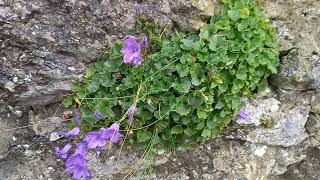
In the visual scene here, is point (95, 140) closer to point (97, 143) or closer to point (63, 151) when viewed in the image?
point (97, 143)

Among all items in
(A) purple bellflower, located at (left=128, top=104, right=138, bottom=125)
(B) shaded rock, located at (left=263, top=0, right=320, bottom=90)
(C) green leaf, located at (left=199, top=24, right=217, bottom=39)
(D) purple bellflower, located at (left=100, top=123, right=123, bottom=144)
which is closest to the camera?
(D) purple bellflower, located at (left=100, top=123, right=123, bottom=144)

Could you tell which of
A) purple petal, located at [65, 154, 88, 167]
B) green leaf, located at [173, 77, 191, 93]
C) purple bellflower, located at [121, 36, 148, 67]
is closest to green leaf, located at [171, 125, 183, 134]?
green leaf, located at [173, 77, 191, 93]

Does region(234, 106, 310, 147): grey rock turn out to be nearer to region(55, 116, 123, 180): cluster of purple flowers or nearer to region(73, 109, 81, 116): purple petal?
region(55, 116, 123, 180): cluster of purple flowers

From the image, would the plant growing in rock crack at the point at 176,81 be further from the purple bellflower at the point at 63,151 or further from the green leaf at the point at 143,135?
the purple bellflower at the point at 63,151

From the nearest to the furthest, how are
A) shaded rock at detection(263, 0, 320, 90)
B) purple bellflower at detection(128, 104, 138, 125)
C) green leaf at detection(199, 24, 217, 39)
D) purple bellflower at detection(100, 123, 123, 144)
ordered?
1. purple bellflower at detection(100, 123, 123, 144)
2. purple bellflower at detection(128, 104, 138, 125)
3. green leaf at detection(199, 24, 217, 39)
4. shaded rock at detection(263, 0, 320, 90)

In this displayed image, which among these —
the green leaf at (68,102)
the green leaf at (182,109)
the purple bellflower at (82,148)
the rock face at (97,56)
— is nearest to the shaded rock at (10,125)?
the rock face at (97,56)

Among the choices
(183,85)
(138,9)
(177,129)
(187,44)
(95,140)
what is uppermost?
(138,9)

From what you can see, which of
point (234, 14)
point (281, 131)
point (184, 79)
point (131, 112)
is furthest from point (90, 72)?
point (281, 131)
